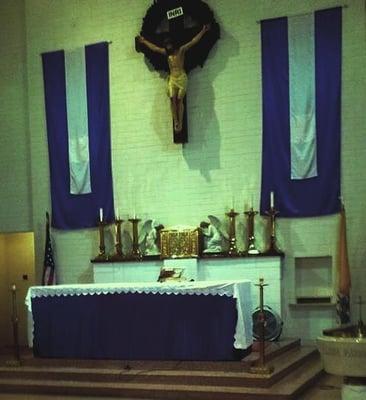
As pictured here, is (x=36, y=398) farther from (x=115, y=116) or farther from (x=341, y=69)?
(x=341, y=69)

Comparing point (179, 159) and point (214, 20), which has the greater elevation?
point (214, 20)

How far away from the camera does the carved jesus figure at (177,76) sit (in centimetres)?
877

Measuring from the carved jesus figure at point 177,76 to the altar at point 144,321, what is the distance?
2855mm

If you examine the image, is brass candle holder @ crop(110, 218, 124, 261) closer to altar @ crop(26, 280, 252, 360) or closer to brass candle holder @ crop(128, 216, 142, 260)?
brass candle holder @ crop(128, 216, 142, 260)

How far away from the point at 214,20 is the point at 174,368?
4.80m

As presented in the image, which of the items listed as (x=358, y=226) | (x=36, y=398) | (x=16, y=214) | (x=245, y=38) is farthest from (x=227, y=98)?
(x=36, y=398)

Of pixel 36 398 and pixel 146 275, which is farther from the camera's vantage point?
pixel 146 275

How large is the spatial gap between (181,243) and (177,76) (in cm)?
228

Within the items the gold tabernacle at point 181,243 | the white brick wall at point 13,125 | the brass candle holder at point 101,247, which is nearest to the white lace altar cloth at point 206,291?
the gold tabernacle at point 181,243

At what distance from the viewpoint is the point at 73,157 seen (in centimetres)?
960

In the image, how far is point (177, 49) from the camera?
29.1 feet

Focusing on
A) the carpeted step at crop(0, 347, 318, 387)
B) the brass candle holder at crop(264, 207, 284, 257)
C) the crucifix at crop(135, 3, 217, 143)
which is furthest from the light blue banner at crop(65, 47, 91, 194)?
the carpeted step at crop(0, 347, 318, 387)

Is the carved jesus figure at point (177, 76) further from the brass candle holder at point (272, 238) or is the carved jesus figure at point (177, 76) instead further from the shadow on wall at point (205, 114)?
the brass candle holder at point (272, 238)

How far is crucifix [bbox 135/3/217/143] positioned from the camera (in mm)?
8789
